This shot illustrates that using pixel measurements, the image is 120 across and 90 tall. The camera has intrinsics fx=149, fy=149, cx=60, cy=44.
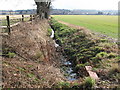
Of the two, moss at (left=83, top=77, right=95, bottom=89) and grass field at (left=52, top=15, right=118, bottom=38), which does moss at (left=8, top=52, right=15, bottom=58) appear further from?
grass field at (left=52, top=15, right=118, bottom=38)

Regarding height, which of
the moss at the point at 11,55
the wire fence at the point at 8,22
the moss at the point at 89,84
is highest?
the wire fence at the point at 8,22

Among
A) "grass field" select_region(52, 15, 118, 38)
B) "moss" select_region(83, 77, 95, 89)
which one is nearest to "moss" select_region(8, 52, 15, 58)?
"moss" select_region(83, 77, 95, 89)

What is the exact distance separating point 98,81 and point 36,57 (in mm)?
4253

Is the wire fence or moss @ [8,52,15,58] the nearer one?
moss @ [8,52,15,58]

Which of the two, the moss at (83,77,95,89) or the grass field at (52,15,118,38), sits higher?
the grass field at (52,15,118,38)

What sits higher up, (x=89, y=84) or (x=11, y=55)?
(x=11, y=55)

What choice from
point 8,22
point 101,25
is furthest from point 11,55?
point 101,25

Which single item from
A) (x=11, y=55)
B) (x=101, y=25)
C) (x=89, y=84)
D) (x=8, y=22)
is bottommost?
(x=89, y=84)

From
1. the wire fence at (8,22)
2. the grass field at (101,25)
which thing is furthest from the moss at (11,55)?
the grass field at (101,25)

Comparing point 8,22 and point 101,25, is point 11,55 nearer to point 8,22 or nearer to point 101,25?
point 8,22

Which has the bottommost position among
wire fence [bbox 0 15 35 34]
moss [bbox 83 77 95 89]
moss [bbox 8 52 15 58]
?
moss [bbox 83 77 95 89]

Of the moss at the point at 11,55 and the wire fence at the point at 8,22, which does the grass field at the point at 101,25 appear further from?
the moss at the point at 11,55

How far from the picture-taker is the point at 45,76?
259 inches

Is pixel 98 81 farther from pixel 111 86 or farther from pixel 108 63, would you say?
pixel 108 63
